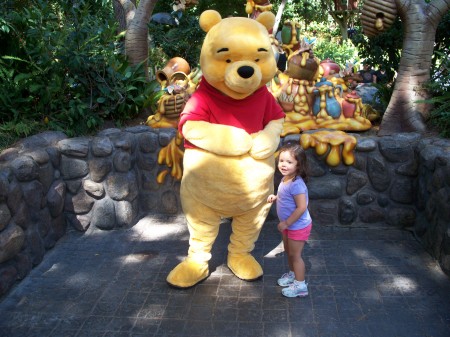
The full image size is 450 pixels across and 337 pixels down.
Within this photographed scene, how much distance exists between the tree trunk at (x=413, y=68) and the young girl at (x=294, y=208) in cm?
181

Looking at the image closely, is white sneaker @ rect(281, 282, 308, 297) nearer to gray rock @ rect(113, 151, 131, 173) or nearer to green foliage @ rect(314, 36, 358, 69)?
gray rock @ rect(113, 151, 131, 173)

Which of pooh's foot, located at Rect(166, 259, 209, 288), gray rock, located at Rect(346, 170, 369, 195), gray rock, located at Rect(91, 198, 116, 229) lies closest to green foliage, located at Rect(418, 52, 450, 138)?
gray rock, located at Rect(346, 170, 369, 195)

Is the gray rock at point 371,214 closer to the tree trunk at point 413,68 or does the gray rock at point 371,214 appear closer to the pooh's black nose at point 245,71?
the tree trunk at point 413,68

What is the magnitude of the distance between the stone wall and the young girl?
1.23 metres

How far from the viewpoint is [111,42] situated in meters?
4.62

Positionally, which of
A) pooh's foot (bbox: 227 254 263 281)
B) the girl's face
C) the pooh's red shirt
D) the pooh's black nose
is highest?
the pooh's black nose

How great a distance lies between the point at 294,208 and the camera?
9.27ft

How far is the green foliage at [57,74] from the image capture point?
4.10 metres

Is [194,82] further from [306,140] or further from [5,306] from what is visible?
[5,306]

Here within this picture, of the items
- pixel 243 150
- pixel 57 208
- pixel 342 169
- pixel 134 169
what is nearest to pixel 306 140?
pixel 342 169

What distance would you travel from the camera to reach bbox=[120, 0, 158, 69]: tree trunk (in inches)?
193

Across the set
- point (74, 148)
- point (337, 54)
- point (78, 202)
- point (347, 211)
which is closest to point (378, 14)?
point (347, 211)

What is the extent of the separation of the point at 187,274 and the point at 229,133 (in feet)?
3.54

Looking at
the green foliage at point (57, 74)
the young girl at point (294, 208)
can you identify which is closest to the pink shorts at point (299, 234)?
the young girl at point (294, 208)
